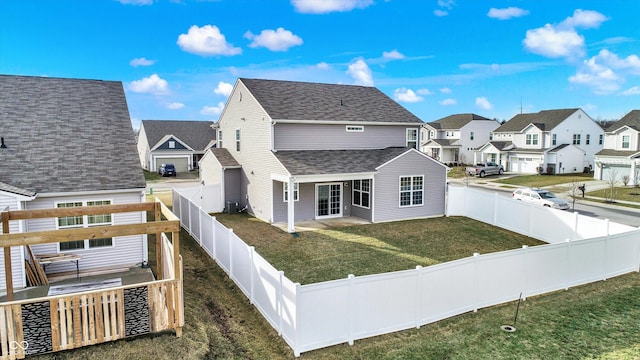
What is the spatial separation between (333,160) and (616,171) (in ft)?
105

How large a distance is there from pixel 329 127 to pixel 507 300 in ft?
44.4

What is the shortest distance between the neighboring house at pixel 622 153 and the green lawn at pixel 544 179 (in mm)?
1863

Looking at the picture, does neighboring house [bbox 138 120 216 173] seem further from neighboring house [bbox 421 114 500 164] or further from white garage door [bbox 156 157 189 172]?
neighboring house [bbox 421 114 500 164]

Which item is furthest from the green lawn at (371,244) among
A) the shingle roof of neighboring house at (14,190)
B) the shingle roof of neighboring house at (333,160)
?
the shingle roof of neighboring house at (14,190)

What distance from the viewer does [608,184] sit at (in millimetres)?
35031

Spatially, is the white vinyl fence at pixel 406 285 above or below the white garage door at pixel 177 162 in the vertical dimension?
below

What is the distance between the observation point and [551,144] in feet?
144

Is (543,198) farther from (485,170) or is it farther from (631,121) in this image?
(631,121)

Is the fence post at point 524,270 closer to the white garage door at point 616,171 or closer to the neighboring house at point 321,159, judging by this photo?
the neighboring house at point 321,159

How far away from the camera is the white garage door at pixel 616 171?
35750 mm

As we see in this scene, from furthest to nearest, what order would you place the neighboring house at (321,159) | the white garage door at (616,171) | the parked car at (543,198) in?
the white garage door at (616,171) < the parked car at (543,198) < the neighboring house at (321,159)

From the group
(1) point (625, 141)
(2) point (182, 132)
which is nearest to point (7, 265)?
(2) point (182, 132)

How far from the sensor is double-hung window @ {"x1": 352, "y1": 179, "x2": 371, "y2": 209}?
19719 millimetres

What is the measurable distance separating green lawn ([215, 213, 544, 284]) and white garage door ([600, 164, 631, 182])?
2610 cm
